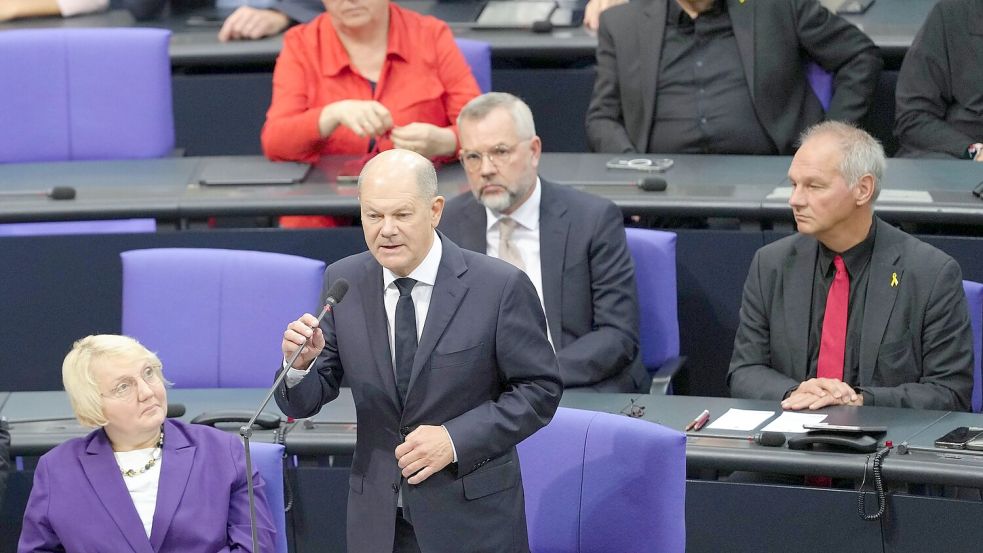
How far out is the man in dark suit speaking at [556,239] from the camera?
11.5ft

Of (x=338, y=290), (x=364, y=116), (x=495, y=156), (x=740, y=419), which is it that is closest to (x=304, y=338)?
(x=338, y=290)

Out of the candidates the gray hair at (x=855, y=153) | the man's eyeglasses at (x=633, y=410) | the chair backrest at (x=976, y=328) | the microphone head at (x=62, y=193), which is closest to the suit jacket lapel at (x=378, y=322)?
the man's eyeglasses at (x=633, y=410)

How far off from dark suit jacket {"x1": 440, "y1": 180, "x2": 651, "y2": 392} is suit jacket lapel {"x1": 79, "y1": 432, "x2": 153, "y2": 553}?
1.10 metres

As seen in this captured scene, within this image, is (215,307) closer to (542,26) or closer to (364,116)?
(364,116)

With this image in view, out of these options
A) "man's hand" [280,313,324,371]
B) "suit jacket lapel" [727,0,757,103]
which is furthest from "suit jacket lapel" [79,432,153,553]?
"suit jacket lapel" [727,0,757,103]

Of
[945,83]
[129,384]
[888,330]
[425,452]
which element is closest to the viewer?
[425,452]

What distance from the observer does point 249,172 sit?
4.14 meters

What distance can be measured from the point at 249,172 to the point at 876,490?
203 centimetres

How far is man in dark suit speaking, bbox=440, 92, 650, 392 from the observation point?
3.49 meters

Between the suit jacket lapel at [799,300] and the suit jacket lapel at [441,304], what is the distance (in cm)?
116

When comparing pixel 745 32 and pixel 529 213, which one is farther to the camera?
pixel 745 32

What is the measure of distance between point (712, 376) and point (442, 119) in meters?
1.05

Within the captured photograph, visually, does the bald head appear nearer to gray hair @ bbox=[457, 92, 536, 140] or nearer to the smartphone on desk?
the smartphone on desk

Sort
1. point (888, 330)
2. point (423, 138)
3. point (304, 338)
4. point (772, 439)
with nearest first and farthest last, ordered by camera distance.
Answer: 1. point (304, 338)
2. point (772, 439)
3. point (888, 330)
4. point (423, 138)
